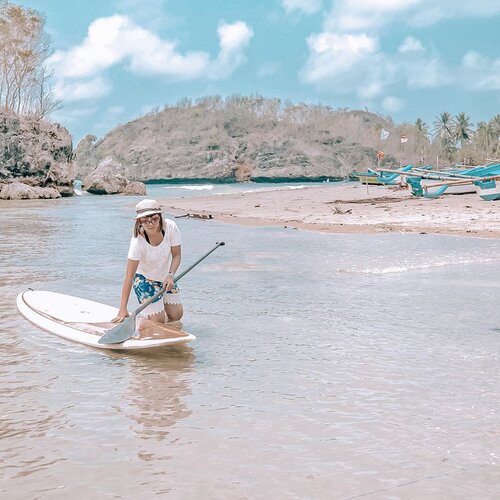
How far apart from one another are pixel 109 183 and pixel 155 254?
46698 mm

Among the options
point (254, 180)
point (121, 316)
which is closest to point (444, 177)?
point (121, 316)

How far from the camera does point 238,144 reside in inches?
5723

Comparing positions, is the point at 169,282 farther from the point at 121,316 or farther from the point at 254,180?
the point at 254,180

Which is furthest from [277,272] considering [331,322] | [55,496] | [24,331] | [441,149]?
[441,149]

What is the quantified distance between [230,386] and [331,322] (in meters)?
2.36

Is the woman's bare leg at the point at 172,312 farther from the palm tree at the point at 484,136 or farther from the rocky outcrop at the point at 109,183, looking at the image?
the palm tree at the point at 484,136

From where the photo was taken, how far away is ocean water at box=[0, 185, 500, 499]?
9.91 feet

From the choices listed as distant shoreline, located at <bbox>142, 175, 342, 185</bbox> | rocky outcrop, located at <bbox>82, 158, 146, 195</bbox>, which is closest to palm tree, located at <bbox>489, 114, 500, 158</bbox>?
distant shoreline, located at <bbox>142, 175, 342, 185</bbox>

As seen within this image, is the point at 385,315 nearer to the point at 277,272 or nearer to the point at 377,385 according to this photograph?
the point at 377,385

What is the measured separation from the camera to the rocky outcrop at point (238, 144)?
136375 mm

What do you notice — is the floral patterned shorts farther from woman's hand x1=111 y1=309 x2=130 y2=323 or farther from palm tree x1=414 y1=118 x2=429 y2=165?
palm tree x1=414 y1=118 x2=429 y2=165

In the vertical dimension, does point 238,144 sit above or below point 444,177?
above

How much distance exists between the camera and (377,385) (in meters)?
4.49

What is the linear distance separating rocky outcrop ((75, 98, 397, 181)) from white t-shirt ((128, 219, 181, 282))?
408ft
